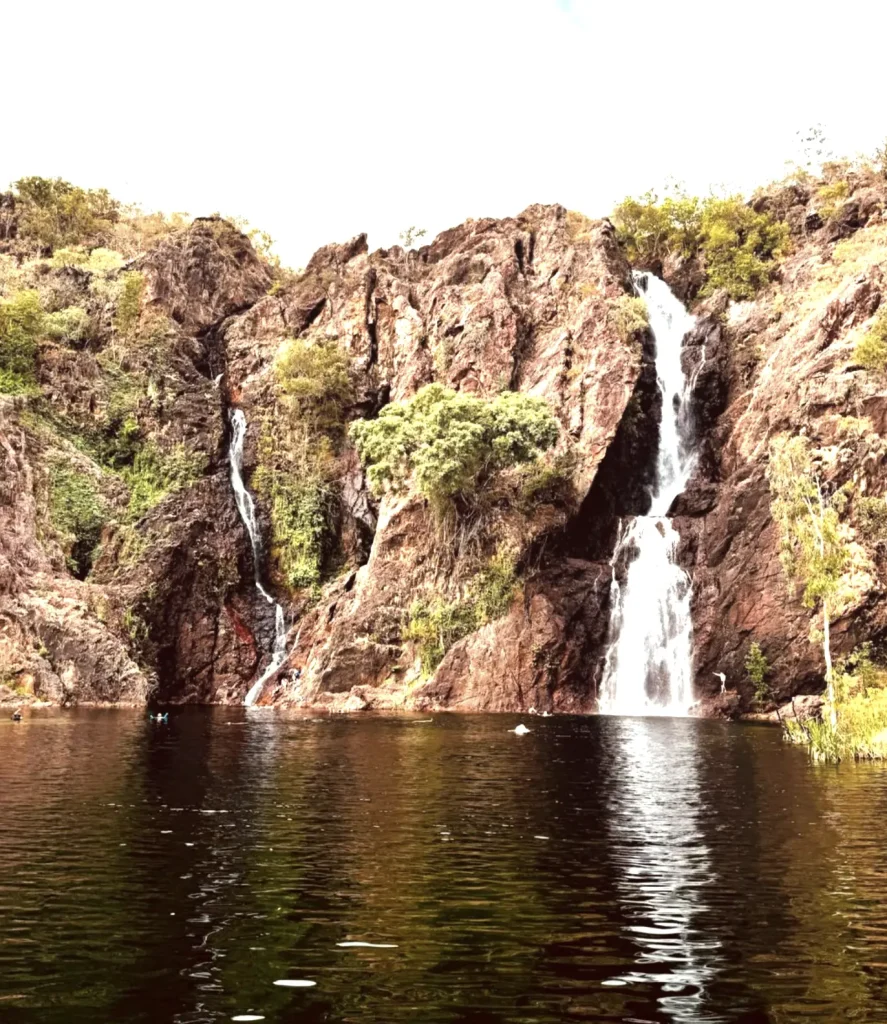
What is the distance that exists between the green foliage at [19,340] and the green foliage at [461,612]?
41166mm

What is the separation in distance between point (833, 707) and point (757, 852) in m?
21.8

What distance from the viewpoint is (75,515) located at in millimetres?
84188

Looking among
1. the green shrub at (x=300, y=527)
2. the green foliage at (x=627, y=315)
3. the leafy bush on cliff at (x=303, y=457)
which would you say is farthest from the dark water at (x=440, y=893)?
the green foliage at (x=627, y=315)

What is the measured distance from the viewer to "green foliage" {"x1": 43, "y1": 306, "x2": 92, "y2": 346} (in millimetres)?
97938

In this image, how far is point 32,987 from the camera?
452 inches

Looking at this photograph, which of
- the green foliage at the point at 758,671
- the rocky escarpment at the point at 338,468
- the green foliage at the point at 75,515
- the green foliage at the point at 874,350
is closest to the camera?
the green foliage at the point at 758,671

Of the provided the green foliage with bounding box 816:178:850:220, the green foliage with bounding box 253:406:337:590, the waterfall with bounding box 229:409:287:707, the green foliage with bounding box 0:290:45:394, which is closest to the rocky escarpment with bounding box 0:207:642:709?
the waterfall with bounding box 229:409:287:707

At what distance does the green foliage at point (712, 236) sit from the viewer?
9606 cm

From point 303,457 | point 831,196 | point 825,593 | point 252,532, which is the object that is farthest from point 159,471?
point 831,196

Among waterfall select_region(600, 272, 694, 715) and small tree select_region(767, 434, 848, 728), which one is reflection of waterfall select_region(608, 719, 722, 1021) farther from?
waterfall select_region(600, 272, 694, 715)

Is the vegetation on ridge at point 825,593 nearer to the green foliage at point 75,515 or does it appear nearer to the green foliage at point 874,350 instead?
the green foliage at point 874,350

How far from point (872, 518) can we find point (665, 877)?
169 feet

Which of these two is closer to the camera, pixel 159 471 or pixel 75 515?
pixel 75 515

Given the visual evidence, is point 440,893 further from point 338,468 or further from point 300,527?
point 338,468
